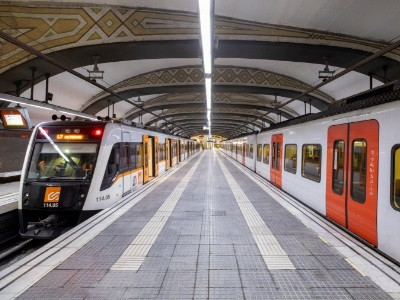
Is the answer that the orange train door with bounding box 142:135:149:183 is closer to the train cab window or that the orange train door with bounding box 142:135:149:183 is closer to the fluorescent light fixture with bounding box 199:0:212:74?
the train cab window

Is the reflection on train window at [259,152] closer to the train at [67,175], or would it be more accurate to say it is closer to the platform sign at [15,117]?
the train at [67,175]

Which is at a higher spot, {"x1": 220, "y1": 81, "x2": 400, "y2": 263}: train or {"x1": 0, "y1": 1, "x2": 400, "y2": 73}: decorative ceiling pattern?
{"x1": 0, "y1": 1, "x2": 400, "y2": 73}: decorative ceiling pattern

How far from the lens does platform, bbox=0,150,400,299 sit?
3.25 meters

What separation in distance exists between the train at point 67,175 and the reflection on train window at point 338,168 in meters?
5.31

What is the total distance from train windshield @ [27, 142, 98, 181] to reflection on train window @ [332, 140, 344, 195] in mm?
5448

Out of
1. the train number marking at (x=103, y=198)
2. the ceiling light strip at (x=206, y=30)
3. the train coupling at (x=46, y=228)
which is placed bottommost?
the train coupling at (x=46, y=228)

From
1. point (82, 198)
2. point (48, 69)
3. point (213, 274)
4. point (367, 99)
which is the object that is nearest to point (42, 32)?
point (48, 69)

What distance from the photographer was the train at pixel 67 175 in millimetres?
6016

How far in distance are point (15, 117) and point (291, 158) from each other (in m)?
8.56

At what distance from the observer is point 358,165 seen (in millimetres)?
4770

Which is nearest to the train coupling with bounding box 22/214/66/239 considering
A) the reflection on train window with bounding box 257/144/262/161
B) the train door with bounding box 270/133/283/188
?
the train door with bounding box 270/133/283/188

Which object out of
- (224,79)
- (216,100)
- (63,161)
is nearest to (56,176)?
(63,161)

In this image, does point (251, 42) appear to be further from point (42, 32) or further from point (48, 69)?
point (48, 69)

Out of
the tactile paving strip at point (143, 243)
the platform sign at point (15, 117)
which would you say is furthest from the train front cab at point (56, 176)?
the tactile paving strip at point (143, 243)
